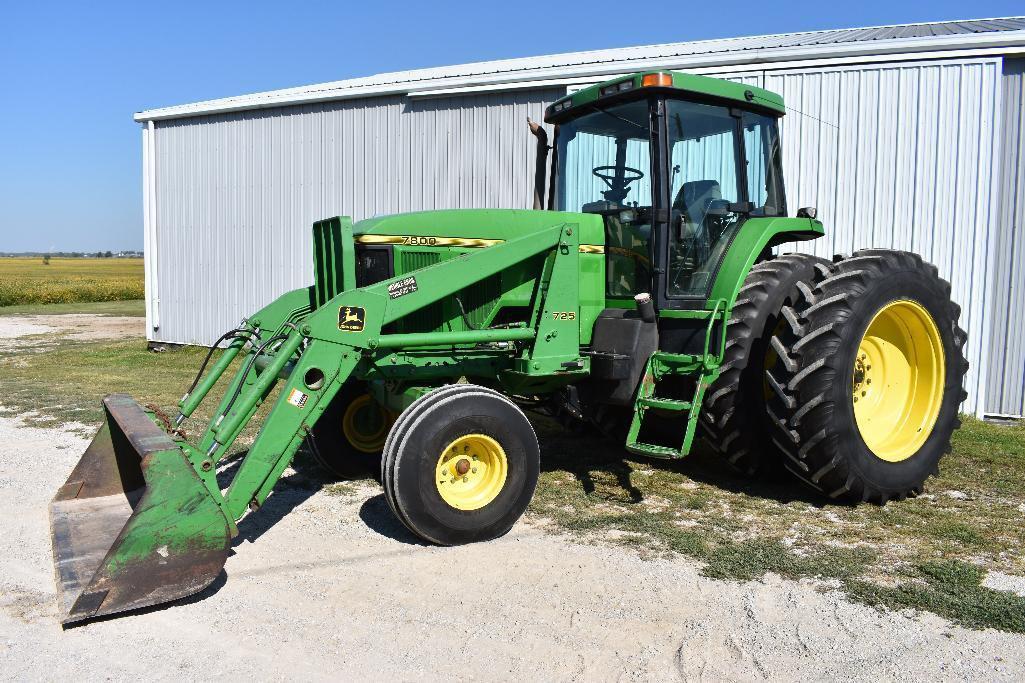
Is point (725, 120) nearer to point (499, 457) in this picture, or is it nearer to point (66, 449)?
point (499, 457)

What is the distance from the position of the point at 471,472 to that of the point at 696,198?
238cm

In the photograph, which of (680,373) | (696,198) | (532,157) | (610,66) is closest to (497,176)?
(532,157)

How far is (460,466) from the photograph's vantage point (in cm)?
512

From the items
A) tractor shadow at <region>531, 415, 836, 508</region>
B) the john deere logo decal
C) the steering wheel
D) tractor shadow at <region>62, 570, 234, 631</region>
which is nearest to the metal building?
tractor shadow at <region>531, 415, 836, 508</region>

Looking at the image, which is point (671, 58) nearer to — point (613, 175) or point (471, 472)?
point (613, 175)

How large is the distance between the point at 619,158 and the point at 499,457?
229 centimetres

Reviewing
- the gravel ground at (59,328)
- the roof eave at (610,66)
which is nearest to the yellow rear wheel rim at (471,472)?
the roof eave at (610,66)

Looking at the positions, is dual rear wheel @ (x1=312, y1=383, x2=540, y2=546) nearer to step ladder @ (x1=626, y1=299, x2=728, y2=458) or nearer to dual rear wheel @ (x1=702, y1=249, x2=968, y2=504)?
step ladder @ (x1=626, y1=299, x2=728, y2=458)

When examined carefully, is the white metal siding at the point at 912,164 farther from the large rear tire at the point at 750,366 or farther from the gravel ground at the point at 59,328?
the gravel ground at the point at 59,328

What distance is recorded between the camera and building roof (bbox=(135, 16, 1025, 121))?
920cm

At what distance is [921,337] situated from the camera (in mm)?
6328

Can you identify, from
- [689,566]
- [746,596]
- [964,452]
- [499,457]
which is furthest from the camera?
[964,452]

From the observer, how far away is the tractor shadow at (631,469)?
6.20 m

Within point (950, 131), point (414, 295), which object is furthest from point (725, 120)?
point (950, 131)
